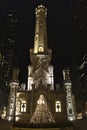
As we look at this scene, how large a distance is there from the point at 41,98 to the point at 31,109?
3.92m

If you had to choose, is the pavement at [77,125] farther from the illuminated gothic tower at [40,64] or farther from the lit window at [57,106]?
the illuminated gothic tower at [40,64]

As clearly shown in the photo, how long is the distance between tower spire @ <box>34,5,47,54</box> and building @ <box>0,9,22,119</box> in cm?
3681

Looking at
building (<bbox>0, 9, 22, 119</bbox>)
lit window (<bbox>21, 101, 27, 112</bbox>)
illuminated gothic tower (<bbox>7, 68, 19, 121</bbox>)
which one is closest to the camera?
illuminated gothic tower (<bbox>7, 68, 19, 121</bbox>)

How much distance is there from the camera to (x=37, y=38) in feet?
221

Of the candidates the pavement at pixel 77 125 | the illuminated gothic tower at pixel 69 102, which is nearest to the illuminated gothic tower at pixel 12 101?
the pavement at pixel 77 125

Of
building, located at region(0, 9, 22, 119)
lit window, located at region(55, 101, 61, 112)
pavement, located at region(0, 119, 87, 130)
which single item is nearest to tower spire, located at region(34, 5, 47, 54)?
lit window, located at region(55, 101, 61, 112)

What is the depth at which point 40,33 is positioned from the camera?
68.2 m

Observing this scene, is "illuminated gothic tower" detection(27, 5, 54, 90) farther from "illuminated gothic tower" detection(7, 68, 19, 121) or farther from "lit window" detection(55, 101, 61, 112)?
"illuminated gothic tower" detection(7, 68, 19, 121)

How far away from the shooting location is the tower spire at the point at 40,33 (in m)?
64.7

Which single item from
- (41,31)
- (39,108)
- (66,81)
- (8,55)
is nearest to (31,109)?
(39,108)

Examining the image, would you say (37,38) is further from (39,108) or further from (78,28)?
(78,28)

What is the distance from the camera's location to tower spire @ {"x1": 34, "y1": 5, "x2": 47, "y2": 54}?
64.7 metres

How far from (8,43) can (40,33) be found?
165ft

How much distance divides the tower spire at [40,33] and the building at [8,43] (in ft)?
121
